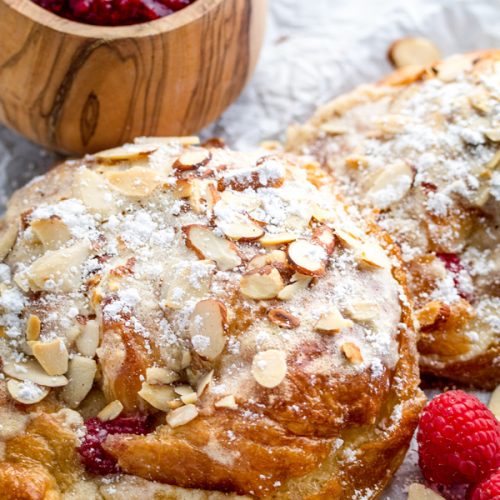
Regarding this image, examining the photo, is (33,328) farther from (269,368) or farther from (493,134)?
(493,134)

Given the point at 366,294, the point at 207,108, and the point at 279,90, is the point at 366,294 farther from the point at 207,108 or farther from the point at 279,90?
the point at 279,90

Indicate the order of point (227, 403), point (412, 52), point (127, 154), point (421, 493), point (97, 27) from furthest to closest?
1. point (412, 52)
2. point (97, 27)
3. point (127, 154)
4. point (421, 493)
5. point (227, 403)

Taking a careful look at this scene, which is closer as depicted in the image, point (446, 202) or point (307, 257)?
point (307, 257)

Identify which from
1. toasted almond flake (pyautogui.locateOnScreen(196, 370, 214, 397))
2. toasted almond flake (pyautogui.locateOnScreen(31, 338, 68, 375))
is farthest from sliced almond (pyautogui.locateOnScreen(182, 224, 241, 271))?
toasted almond flake (pyautogui.locateOnScreen(31, 338, 68, 375))

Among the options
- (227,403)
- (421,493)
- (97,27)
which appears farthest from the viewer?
(97,27)

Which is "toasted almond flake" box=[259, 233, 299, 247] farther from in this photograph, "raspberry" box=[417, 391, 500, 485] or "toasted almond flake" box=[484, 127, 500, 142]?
"toasted almond flake" box=[484, 127, 500, 142]

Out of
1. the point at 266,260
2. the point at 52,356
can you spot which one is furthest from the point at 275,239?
the point at 52,356
